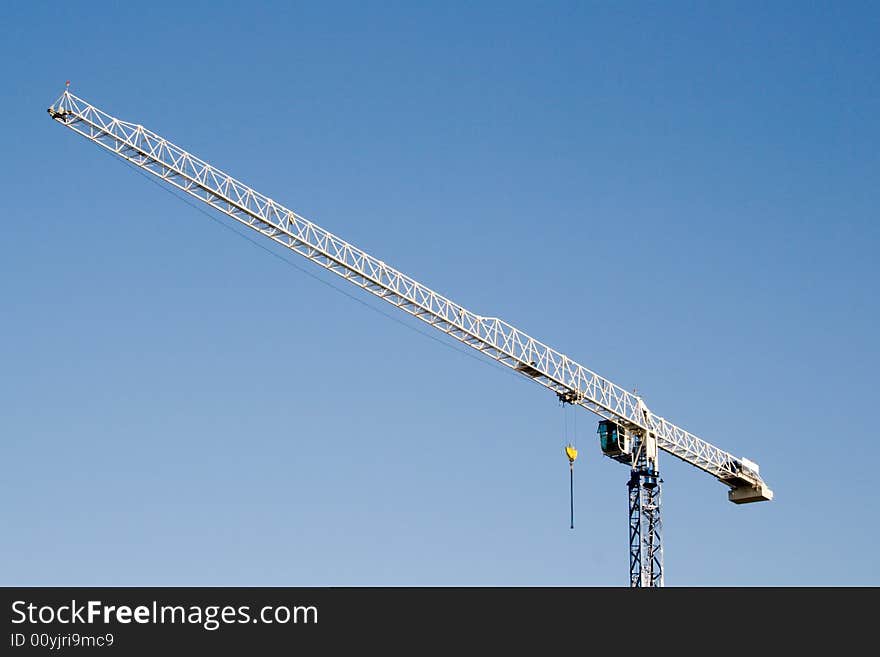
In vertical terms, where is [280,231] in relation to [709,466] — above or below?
above

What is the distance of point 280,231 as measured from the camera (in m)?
162
